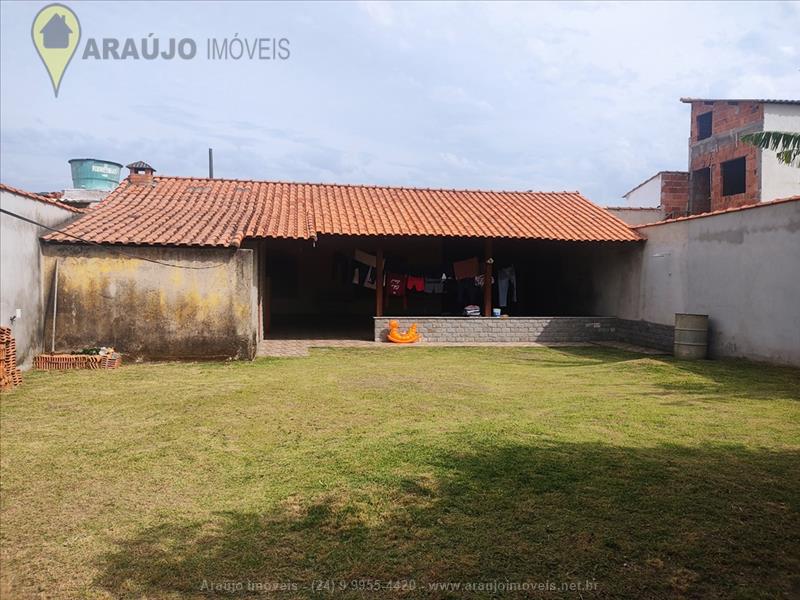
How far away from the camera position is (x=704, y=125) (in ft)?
78.5

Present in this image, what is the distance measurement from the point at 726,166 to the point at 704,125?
241 centimetres

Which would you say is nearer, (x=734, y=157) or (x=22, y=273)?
(x=22, y=273)

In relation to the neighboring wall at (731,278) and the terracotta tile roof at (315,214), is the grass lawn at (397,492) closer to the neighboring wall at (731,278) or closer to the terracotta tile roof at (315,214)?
the neighboring wall at (731,278)

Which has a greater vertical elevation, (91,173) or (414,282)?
(91,173)

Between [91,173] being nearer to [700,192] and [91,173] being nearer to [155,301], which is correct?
[155,301]

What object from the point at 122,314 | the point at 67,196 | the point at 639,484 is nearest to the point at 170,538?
the point at 639,484

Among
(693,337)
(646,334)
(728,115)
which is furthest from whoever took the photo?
(728,115)

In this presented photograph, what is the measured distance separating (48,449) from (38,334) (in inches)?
238

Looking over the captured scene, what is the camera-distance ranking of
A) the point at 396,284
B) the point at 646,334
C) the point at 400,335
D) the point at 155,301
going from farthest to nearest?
the point at 396,284 < the point at 400,335 < the point at 646,334 < the point at 155,301

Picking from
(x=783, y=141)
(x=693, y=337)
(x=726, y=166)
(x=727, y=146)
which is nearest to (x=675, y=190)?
(x=726, y=166)

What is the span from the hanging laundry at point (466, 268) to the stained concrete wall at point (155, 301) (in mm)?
6966

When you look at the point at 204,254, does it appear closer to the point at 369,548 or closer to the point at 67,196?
the point at 369,548

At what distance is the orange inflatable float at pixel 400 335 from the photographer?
14133mm

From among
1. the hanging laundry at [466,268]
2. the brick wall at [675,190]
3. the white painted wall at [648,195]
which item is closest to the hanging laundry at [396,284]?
the hanging laundry at [466,268]
